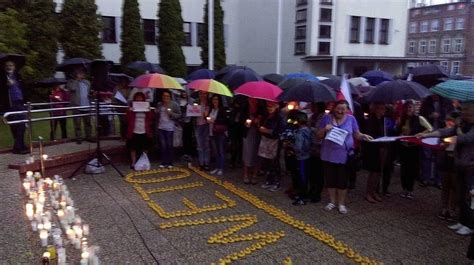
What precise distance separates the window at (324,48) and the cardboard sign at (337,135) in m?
24.7

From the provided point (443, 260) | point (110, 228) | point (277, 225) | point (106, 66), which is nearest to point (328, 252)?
point (277, 225)

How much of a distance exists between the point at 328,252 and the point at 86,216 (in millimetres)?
3662

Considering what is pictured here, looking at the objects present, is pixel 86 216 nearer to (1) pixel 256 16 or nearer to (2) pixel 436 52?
(1) pixel 256 16

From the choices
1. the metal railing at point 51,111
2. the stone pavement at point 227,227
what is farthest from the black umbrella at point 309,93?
the metal railing at point 51,111

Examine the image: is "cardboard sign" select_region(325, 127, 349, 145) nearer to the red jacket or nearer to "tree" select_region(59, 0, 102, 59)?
the red jacket

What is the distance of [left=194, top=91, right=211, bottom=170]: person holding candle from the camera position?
27.8ft

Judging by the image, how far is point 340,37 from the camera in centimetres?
2958

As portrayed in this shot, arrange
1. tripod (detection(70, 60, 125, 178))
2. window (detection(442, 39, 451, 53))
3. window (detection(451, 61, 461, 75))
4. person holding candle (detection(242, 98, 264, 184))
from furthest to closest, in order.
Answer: window (detection(442, 39, 451, 53))
window (detection(451, 61, 461, 75))
tripod (detection(70, 60, 125, 178))
person holding candle (detection(242, 98, 264, 184))

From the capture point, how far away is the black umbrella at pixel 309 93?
610 centimetres

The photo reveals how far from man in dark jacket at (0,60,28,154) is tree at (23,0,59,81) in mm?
11037

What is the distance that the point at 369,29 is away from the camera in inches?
1235

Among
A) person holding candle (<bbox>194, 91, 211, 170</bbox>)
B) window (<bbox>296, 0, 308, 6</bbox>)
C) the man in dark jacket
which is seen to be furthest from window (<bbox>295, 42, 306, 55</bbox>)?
the man in dark jacket

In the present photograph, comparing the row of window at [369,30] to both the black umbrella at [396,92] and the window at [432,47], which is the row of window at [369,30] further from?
the window at [432,47]

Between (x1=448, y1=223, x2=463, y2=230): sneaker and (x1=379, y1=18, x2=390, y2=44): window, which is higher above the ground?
(x1=379, y1=18, x2=390, y2=44): window
